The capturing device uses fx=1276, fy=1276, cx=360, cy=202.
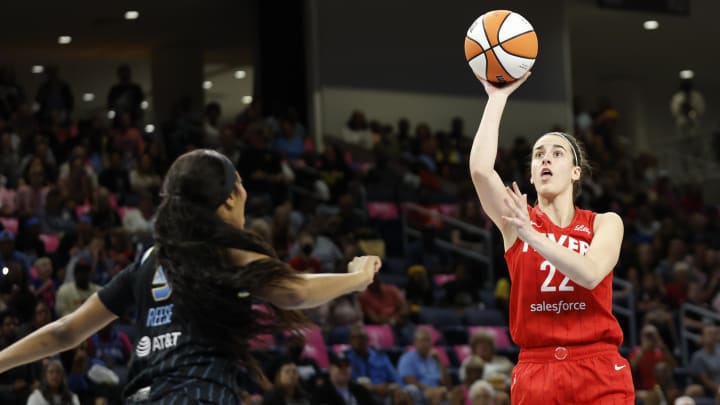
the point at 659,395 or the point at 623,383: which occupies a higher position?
the point at 623,383

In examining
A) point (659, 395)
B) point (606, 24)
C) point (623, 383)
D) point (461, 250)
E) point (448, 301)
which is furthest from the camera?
point (606, 24)

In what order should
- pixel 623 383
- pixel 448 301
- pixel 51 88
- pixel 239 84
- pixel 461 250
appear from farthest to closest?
1. pixel 239 84
2. pixel 51 88
3. pixel 461 250
4. pixel 448 301
5. pixel 623 383

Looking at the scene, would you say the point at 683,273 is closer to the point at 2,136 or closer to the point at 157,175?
the point at 157,175

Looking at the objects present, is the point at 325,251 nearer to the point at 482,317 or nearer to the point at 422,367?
the point at 482,317

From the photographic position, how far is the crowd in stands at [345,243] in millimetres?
11523

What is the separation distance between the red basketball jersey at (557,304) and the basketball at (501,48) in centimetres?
76

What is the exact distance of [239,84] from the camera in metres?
27.5

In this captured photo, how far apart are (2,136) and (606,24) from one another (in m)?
12.2

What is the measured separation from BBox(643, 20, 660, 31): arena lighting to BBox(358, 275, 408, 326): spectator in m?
11.2

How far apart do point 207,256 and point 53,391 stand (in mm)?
6493

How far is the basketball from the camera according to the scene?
18.6ft

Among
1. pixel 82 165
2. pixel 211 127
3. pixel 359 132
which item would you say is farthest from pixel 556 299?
pixel 359 132

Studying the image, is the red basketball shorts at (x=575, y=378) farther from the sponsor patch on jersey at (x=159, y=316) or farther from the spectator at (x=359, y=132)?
the spectator at (x=359, y=132)

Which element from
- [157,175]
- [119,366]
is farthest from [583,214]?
[157,175]
